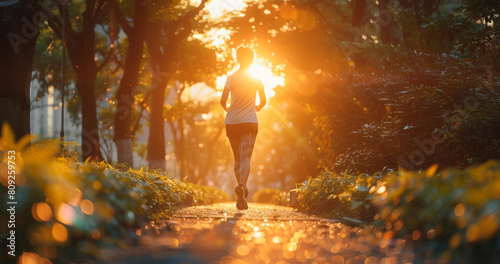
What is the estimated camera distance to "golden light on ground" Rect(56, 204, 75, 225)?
4.07 m

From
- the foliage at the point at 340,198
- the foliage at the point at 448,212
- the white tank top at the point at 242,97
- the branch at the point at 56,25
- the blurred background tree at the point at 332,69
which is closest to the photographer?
the foliage at the point at 448,212

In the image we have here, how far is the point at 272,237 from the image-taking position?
531 centimetres

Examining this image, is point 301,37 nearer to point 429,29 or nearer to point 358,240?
point 429,29

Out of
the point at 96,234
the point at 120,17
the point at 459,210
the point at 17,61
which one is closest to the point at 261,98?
the point at 17,61

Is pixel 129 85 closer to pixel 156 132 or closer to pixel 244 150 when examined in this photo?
pixel 156 132

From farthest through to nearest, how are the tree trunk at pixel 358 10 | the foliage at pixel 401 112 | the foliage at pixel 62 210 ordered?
the tree trunk at pixel 358 10 < the foliage at pixel 401 112 < the foliage at pixel 62 210

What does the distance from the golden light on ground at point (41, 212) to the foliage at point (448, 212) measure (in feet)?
8.21

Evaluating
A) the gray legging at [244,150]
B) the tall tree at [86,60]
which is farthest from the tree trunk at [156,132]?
the gray legging at [244,150]

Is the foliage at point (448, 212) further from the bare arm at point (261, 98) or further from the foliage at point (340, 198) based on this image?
the bare arm at point (261, 98)

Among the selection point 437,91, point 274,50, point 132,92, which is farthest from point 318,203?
point 274,50

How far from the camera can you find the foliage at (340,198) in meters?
6.23

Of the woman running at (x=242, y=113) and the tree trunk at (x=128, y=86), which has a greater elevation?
the tree trunk at (x=128, y=86)

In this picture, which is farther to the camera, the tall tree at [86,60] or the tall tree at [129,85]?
the tall tree at [86,60]

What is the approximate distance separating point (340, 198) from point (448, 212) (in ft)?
9.49
